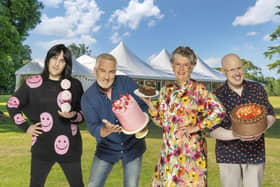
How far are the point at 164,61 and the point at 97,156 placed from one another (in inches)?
1387

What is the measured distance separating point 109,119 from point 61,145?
24.3 inches

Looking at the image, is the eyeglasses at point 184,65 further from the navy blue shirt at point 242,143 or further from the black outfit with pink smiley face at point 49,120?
the black outfit with pink smiley face at point 49,120

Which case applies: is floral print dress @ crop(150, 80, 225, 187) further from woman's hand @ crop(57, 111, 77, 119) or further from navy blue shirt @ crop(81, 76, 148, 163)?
woman's hand @ crop(57, 111, 77, 119)

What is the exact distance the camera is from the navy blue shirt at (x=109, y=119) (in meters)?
3.02

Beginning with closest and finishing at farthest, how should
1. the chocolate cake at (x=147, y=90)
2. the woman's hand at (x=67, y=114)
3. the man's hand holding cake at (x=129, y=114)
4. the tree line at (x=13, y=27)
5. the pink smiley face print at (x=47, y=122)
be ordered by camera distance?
1. the man's hand holding cake at (x=129, y=114)
2. the chocolate cake at (x=147, y=90)
3. the woman's hand at (x=67, y=114)
4. the pink smiley face print at (x=47, y=122)
5. the tree line at (x=13, y=27)

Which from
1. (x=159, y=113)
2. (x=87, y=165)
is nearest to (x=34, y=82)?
(x=159, y=113)

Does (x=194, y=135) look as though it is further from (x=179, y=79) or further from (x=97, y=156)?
(x=97, y=156)

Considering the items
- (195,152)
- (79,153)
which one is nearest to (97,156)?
(79,153)

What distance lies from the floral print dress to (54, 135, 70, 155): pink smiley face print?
1.06 m

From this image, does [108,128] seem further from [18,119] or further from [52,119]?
[18,119]

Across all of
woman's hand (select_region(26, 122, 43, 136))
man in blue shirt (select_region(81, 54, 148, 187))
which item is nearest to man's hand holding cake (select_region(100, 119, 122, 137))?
man in blue shirt (select_region(81, 54, 148, 187))

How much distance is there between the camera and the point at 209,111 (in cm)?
277

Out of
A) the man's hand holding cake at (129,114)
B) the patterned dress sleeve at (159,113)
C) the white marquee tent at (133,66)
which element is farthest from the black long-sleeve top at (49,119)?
the white marquee tent at (133,66)

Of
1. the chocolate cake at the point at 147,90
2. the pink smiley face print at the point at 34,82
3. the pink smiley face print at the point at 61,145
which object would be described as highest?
the pink smiley face print at the point at 34,82
